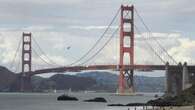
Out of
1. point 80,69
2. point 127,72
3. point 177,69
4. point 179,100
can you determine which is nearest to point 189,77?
point 177,69

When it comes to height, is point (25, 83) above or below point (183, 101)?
above

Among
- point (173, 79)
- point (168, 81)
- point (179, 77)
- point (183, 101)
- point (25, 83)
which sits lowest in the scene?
point (183, 101)

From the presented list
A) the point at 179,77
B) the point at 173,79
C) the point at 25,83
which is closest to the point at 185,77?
the point at 179,77

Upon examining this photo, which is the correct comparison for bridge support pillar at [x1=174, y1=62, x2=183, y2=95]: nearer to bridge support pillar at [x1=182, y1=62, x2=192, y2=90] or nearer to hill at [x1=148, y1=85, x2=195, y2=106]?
bridge support pillar at [x1=182, y1=62, x2=192, y2=90]

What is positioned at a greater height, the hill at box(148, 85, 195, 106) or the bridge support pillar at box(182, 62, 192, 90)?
the bridge support pillar at box(182, 62, 192, 90)

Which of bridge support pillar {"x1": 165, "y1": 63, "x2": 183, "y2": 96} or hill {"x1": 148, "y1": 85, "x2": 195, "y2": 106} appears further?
bridge support pillar {"x1": 165, "y1": 63, "x2": 183, "y2": 96}

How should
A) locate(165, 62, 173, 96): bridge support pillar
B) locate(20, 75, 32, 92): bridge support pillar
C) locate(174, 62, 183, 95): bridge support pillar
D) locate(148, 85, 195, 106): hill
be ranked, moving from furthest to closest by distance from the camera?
1. locate(20, 75, 32, 92): bridge support pillar
2. locate(174, 62, 183, 95): bridge support pillar
3. locate(165, 62, 173, 96): bridge support pillar
4. locate(148, 85, 195, 106): hill

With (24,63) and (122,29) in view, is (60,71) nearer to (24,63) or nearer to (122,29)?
(122,29)

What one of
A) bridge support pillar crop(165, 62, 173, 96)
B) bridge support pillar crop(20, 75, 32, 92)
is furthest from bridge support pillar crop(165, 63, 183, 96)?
bridge support pillar crop(20, 75, 32, 92)

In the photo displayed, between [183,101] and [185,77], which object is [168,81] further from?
[183,101]

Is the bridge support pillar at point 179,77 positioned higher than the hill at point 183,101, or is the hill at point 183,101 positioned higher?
the bridge support pillar at point 179,77

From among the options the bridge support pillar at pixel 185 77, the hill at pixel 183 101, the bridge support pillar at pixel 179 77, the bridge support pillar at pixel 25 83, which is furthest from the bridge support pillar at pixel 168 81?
the bridge support pillar at pixel 25 83

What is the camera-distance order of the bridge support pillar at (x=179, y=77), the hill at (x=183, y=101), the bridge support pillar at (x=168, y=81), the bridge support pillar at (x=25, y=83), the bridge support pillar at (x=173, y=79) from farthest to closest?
the bridge support pillar at (x=25, y=83)
the bridge support pillar at (x=179, y=77)
the bridge support pillar at (x=173, y=79)
the bridge support pillar at (x=168, y=81)
the hill at (x=183, y=101)

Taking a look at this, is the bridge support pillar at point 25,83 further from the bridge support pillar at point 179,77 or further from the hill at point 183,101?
the hill at point 183,101
